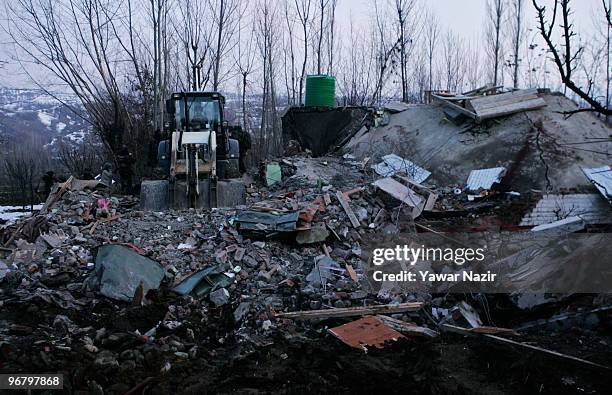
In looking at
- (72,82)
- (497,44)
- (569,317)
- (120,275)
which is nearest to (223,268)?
(120,275)

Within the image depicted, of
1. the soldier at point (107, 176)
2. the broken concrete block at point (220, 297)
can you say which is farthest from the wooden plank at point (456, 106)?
the soldier at point (107, 176)

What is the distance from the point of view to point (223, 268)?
6.57 metres

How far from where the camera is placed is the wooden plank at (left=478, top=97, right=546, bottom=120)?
1151 cm

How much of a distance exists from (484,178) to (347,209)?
3.47 m

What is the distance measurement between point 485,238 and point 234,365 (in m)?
4.35

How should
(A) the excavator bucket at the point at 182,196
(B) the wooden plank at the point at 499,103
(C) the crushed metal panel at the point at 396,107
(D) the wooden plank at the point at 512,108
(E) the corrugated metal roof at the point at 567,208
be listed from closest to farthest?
(E) the corrugated metal roof at the point at 567,208
(A) the excavator bucket at the point at 182,196
(D) the wooden plank at the point at 512,108
(B) the wooden plank at the point at 499,103
(C) the crushed metal panel at the point at 396,107

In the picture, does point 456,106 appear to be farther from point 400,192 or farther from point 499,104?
point 400,192

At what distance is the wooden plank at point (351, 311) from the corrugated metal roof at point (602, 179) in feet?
16.5

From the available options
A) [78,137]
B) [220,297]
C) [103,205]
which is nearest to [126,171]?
[103,205]

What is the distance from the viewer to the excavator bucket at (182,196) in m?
9.23

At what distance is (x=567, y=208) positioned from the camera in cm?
869

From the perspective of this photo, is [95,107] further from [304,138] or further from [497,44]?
[497,44]

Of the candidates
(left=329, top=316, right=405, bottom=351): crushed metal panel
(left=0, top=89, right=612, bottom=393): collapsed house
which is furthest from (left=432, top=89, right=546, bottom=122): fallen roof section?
(left=329, top=316, right=405, bottom=351): crushed metal panel

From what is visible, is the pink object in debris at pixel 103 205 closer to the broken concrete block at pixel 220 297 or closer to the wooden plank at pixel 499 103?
the broken concrete block at pixel 220 297
